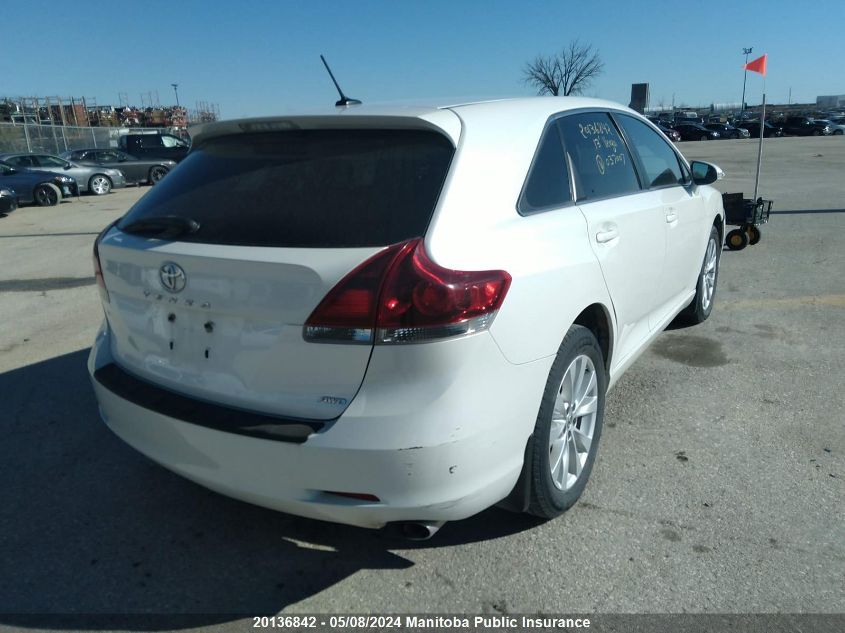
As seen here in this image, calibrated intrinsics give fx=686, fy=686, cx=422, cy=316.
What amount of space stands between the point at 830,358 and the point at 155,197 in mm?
4317

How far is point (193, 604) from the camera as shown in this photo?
247cm

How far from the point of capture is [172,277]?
95.9 inches

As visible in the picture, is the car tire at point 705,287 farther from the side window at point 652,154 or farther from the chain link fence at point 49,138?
the chain link fence at point 49,138

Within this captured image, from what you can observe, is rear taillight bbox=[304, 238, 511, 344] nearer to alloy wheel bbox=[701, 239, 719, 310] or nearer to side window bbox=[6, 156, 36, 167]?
alloy wheel bbox=[701, 239, 719, 310]

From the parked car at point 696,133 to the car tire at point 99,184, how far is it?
41.1m

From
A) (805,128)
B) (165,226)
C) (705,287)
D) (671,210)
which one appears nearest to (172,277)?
(165,226)

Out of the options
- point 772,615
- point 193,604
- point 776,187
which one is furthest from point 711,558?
point 776,187

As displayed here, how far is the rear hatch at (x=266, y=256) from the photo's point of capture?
7.20ft

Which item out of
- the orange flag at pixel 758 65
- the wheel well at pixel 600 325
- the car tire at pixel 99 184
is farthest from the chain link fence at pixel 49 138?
the wheel well at pixel 600 325

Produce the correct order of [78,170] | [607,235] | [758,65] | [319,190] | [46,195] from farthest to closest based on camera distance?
1. [78,170]
2. [46,195]
3. [758,65]
4. [607,235]
5. [319,190]

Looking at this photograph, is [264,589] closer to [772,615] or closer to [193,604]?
[193,604]

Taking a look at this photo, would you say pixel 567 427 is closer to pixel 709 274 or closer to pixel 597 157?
pixel 597 157

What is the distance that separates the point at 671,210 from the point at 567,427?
1802 mm

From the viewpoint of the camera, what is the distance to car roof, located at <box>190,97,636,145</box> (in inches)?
97.0
